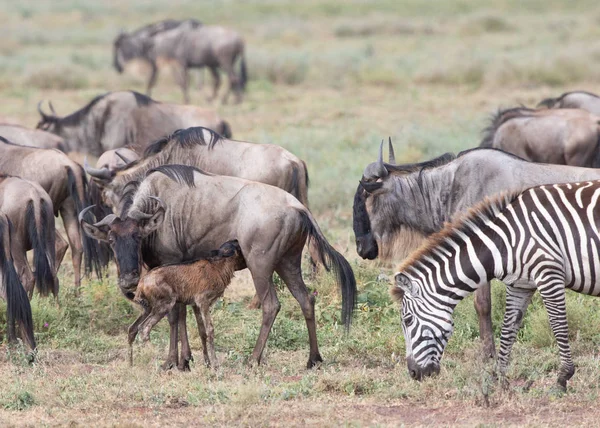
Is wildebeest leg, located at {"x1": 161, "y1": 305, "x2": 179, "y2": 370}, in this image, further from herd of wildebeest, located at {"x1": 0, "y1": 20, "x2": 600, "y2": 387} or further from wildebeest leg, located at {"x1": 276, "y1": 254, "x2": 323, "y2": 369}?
wildebeest leg, located at {"x1": 276, "y1": 254, "x2": 323, "y2": 369}

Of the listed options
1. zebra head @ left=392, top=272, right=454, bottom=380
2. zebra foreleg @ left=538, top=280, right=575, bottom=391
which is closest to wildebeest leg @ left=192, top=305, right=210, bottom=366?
zebra head @ left=392, top=272, right=454, bottom=380

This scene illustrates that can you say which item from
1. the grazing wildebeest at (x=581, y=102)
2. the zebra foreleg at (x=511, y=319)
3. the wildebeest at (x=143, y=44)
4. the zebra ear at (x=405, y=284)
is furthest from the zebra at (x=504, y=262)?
the wildebeest at (x=143, y=44)

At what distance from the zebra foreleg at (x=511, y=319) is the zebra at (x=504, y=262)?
179 millimetres

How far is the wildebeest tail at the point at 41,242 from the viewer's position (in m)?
7.78

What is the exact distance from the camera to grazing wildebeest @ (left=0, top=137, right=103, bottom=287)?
9109 millimetres

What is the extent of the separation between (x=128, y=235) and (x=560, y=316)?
2907mm

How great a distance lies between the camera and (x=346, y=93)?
20.6 meters

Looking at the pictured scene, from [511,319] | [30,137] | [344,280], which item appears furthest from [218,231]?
[30,137]

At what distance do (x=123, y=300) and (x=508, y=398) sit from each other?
3646 millimetres

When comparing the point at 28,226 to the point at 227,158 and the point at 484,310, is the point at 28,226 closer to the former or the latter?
the point at 227,158

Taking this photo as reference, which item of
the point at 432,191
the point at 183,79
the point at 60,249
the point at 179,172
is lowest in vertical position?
the point at 183,79

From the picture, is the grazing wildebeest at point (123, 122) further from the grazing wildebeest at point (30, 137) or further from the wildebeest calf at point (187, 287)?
the wildebeest calf at point (187, 287)

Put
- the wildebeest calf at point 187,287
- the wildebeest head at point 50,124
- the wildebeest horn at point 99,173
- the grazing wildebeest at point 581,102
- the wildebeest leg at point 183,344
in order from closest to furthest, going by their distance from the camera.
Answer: the wildebeest calf at point 187,287, the wildebeest leg at point 183,344, the wildebeest horn at point 99,173, the grazing wildebeest at point 581,102, the wildebeest head at point 50,124

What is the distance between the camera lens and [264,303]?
708 cm
